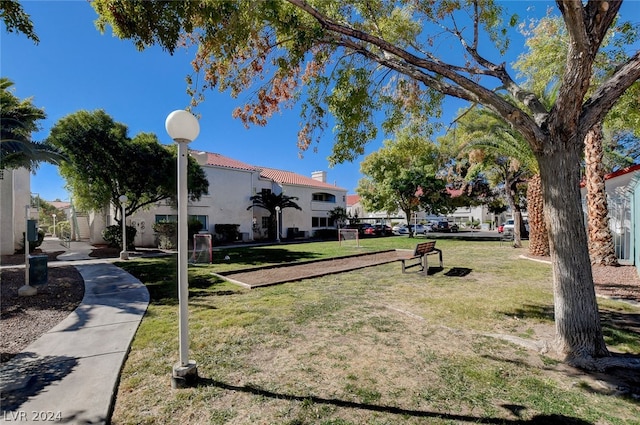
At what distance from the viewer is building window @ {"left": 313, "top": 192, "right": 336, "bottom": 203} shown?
124ft

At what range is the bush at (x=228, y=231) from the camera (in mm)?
27297

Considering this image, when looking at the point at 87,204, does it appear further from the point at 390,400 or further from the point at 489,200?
the point at 489,200

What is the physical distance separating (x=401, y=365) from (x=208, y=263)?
39.2ft

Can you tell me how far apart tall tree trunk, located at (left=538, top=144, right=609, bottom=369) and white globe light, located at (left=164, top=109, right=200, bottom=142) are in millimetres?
5007

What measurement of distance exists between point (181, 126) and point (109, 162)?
1743 cm

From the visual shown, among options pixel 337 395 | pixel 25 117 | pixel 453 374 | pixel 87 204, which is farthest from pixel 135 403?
pixel 87 204

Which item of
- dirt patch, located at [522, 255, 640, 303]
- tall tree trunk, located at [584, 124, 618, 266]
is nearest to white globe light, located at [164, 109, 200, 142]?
dirt patch, located at [522, 255, 640, 303]

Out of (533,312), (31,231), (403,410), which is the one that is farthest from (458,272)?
(31,231)

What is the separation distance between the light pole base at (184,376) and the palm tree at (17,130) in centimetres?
1192

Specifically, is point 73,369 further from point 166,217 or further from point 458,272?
point 166,217

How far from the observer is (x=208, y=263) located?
14.4m

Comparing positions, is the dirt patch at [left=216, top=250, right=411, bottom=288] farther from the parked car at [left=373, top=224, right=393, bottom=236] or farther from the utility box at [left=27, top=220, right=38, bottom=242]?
the parked car at [left=373, top=224, right=393, bottom=236]

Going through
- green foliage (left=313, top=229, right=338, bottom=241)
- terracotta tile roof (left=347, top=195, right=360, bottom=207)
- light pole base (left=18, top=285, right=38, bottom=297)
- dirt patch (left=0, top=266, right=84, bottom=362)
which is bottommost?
dirt patch (left=0, top=266, right=84, bottom=362)

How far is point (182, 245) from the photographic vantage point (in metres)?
3.90
